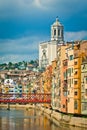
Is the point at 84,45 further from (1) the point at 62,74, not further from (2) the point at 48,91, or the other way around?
(2) the point at 48,91

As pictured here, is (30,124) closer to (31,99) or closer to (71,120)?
(71,120)

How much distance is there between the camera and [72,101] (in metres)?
77.8

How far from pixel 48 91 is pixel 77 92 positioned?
5827cm

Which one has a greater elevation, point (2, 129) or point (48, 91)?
point (48, 91)

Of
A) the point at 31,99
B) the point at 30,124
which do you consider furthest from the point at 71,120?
the point at 31,99

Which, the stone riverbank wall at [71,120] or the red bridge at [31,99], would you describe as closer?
the stone riverbank wall at [71,120]

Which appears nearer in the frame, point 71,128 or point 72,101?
point 71,128

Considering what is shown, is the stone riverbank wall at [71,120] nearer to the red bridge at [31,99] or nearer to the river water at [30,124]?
the river water at [30,124]

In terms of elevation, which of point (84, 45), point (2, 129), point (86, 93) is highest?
point (84, 45)

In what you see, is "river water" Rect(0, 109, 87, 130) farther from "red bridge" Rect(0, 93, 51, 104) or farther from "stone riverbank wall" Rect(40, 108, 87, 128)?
"red bridge" Rect(0, 93, 51, 104)

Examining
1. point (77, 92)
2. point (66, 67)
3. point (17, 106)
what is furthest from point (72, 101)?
point (17, 106)

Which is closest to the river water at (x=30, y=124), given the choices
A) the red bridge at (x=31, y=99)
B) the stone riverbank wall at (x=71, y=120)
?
the stone riverbank wall at (x=71, y=120)

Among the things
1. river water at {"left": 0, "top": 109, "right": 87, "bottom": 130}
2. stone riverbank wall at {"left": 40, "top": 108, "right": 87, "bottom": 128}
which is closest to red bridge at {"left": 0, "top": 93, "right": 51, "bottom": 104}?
river water at {"left": 0, "top": 109, "right": 87, "bottom": 130}

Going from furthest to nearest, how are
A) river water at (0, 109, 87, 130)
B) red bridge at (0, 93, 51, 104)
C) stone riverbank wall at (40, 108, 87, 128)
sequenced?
red bridge at (0, 93, 51, 104), river water at (0, 109, 87, 130), stone riverbank wall at (40, 108, 87, 128)
